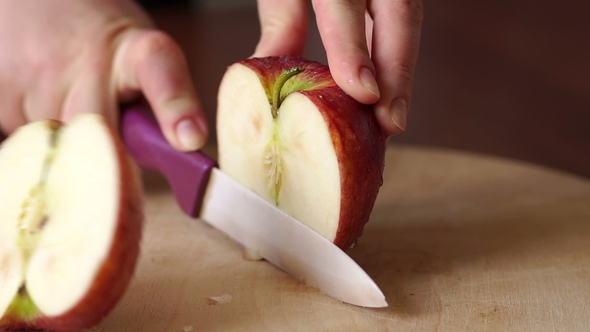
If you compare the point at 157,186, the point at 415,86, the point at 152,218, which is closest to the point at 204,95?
the point at 415,86

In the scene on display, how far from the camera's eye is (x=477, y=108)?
3.18m

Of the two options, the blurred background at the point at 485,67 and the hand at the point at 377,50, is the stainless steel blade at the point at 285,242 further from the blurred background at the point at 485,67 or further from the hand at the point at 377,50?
the blurred background at the point at 485,67

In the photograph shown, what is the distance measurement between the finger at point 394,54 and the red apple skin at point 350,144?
0.04 meters

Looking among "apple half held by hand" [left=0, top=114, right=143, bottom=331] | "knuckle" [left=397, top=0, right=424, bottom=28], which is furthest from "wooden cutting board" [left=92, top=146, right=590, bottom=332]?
"knuckle" [left=397, top=0, right=424, bottom=28]

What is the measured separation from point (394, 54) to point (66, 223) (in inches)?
28.7

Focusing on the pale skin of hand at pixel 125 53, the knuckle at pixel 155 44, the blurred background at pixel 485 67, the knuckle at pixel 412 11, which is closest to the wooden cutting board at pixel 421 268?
the pale skin of hand at pixel 125 53

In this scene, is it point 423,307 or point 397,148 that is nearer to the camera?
point 423,307

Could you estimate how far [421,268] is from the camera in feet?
4.98

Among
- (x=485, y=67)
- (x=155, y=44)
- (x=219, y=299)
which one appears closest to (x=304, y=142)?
(x=219, y=299)

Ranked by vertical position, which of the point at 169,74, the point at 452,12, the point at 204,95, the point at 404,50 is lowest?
the point at 452,12

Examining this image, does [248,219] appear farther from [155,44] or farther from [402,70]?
[155,44]

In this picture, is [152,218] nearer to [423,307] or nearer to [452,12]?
[423,307]

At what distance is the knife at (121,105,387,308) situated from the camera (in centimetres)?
134

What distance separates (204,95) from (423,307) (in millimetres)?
2055
